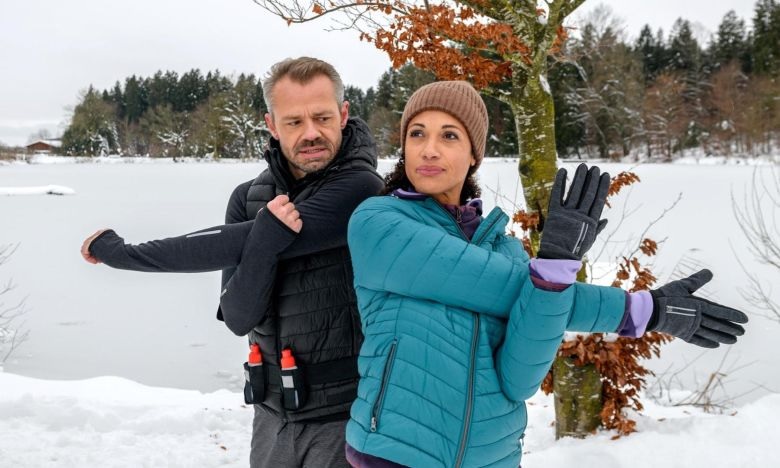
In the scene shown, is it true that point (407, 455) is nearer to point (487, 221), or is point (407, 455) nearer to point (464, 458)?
point (464, 458)

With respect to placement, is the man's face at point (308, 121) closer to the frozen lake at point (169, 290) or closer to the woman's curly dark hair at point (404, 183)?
the woman's curly dark hair at point (404, 183)

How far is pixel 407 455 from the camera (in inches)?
47.8

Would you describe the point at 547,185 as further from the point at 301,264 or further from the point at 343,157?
the point at 301,264

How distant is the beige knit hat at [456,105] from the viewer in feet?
4.66

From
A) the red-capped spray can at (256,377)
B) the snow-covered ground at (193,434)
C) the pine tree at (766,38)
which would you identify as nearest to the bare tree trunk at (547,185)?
the snow-covered ground at (193,434)

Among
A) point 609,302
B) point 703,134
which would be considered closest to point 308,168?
point 609,302

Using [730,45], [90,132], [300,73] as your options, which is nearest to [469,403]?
[300,73]

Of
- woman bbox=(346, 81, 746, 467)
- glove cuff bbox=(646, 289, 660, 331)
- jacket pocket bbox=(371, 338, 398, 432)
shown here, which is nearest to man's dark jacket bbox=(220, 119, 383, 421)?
woman bbox=(346, 81, 746, 467)

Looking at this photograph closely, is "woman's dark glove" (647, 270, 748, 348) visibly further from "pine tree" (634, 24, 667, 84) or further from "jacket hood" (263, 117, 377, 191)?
"pine tree" (634, 24, 667, 84)

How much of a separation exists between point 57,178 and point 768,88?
1598 inches

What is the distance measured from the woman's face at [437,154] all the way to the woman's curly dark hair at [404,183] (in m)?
0.06

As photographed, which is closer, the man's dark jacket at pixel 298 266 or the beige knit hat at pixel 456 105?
the beige knit hat at pixel 456 105

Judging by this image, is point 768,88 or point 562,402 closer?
point 562,402

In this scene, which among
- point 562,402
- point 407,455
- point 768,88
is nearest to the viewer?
point 407,455
